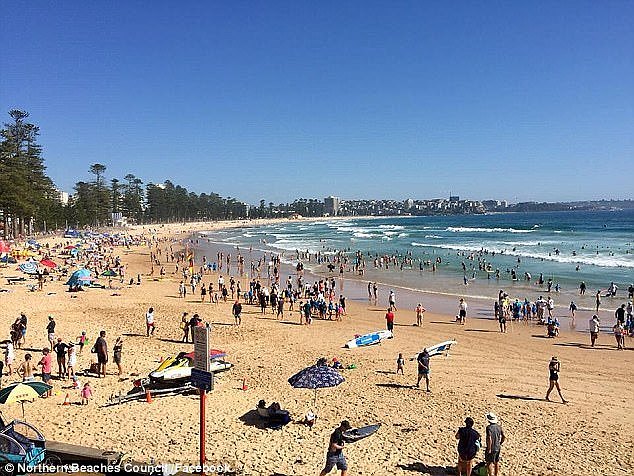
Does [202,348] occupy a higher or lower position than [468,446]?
higher

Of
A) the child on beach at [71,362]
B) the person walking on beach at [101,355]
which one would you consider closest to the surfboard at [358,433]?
the person walking on beach at [101,355]

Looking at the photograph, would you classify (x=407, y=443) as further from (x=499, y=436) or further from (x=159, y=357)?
(x=159, y=357)

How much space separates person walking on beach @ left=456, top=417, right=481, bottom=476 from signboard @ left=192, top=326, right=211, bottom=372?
409 centimetres

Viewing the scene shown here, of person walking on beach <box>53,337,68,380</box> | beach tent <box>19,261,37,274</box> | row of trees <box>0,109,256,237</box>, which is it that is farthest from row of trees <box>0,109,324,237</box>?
person walking on beach <box>53,337,68,380</box>

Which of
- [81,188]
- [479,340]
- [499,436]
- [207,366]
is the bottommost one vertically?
[479,340]

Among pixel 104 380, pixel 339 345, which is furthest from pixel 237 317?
pixel 104 380

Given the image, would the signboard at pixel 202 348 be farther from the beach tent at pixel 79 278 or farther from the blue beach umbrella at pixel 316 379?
the beach tent at pixel 79 278

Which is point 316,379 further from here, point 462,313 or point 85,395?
point 462,313

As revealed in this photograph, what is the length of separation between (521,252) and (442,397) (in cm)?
4574

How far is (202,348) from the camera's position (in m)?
6.16

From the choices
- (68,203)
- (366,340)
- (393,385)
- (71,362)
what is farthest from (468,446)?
(68,203)

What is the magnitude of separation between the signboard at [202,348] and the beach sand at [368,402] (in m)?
2.71

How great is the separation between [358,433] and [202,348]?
448cm

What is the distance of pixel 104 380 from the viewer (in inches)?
476
